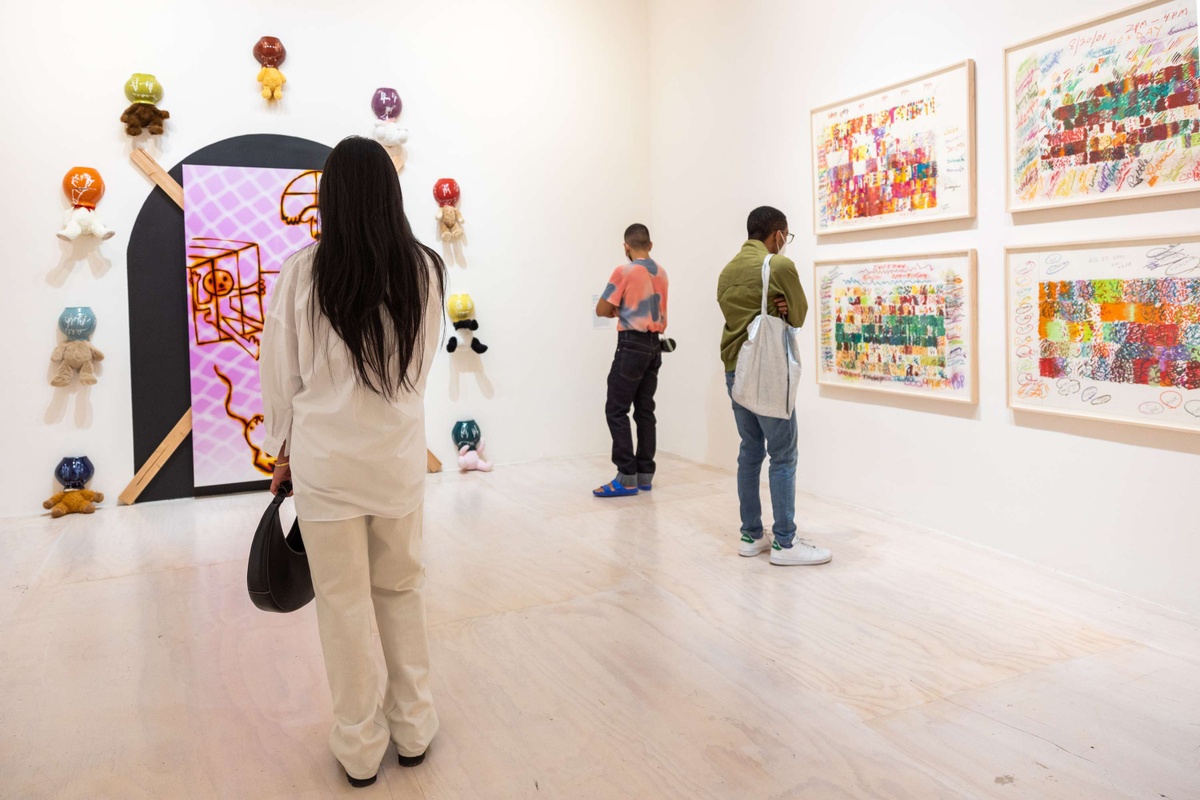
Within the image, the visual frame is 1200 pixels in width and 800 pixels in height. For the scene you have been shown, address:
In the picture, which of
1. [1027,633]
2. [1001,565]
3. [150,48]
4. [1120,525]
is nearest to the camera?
[1027,633]

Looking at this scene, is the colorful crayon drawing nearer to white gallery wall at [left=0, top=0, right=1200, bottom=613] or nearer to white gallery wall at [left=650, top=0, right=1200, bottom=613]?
white gallery wall at [left=0, top=0, right=1200, bottom=613]

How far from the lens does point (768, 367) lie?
334 cm

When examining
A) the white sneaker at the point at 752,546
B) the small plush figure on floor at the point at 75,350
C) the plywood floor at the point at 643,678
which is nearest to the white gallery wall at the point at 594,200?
the small plush figure on floor at the point at 75,350

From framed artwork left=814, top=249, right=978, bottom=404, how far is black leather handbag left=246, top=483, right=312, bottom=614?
275 cm

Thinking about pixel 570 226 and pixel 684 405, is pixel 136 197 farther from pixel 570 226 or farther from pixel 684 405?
pixel 684 405

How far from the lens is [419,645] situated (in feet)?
6.77

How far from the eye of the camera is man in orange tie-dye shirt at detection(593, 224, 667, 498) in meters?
4.63

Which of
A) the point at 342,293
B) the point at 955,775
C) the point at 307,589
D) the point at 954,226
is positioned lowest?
the point at 955,775

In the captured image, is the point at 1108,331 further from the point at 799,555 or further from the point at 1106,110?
the point at 799,555

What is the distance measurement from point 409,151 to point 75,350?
7.07 feet

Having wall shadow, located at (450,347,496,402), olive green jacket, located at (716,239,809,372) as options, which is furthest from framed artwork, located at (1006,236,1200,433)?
wall shadow, located at (450,347,496,402)

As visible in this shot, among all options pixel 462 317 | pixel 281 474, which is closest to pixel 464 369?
pixel 462 317

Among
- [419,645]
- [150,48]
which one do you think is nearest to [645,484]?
[419,645]

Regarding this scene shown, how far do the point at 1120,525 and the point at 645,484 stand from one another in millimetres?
2379
